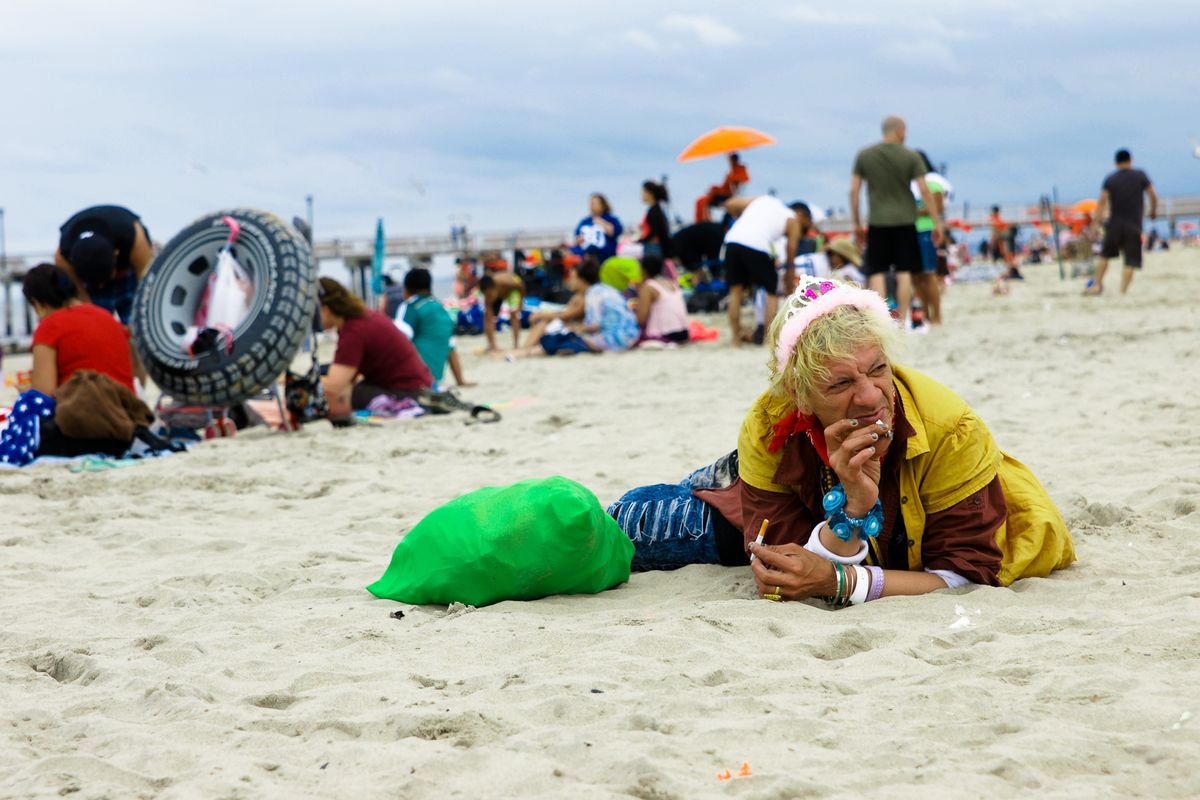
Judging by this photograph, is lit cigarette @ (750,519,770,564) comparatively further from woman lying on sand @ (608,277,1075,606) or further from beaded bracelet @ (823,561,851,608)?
beaded bracelet @ (823,561,851,608)

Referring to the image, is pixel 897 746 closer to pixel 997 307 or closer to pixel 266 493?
pixel 266 493

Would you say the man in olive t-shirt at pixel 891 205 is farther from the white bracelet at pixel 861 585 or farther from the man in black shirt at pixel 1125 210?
the white bracelet at pixel 861 585

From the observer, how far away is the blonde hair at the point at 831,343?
8.30 ft

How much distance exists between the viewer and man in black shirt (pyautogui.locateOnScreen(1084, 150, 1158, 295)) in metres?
12.6

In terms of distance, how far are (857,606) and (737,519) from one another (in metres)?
0.48

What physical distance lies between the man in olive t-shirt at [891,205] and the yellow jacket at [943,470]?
668 centimetres

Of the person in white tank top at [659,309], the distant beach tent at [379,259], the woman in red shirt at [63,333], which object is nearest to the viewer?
the woman in red shirt at [63,333]

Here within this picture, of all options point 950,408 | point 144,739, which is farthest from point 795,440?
point 144,739

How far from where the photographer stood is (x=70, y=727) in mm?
2238

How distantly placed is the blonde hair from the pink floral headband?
0.04ft

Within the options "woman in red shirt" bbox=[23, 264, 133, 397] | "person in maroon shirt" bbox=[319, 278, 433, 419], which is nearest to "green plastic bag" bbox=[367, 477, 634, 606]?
"woman in red shirt" bbox=[23, 264, 133, 397]

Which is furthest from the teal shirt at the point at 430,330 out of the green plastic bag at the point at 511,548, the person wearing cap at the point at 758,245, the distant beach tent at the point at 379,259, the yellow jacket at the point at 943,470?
the distant beach tent at the point at 379,259

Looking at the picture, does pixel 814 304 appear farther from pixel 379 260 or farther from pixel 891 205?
pixel 379 260

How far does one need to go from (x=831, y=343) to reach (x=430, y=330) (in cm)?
636
